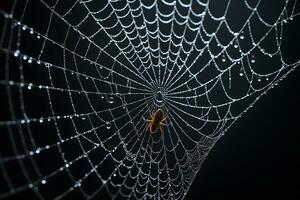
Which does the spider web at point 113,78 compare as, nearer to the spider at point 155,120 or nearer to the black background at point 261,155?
the spider at point 155,120

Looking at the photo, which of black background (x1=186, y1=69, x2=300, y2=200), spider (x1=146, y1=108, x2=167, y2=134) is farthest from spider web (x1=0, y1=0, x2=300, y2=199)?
black background (x1=186, y1=69, x2=300, y2=200)

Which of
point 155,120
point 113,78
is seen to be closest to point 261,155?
point 113,78

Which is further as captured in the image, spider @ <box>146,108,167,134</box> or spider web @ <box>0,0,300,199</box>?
spider web @ <box>0,0,300,199</box>

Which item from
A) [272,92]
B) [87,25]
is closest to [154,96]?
[87,25]

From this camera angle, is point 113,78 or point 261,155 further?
point 261,155

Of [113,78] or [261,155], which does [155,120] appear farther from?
[261,155]

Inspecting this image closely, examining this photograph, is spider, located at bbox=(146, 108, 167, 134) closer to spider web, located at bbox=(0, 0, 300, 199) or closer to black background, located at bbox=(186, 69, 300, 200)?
spider web, located at bbox=(0, 0, 300, 199)

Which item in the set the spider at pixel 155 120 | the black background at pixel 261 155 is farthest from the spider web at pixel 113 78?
the black background at pixel 261 155

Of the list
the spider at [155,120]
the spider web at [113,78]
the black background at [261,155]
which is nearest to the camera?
the spider at [155,120]

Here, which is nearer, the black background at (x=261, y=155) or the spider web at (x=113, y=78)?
the spider web at (x=113, y=78)

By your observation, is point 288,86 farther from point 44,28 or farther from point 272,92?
point 44,28

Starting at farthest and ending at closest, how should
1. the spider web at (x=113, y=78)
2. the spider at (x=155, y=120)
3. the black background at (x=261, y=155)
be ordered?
the black background at (x=261, y=155)
the spider web at (x=113, y=78)
the spider at (x=155, y=120)
